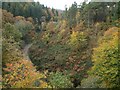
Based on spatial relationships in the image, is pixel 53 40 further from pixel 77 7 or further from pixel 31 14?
pixel 31 14

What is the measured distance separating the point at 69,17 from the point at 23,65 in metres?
19.6

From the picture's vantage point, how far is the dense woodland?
11353mm

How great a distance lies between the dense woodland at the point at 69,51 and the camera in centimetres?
1135

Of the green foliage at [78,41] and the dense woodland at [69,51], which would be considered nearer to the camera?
the dense woodland at [69,51]

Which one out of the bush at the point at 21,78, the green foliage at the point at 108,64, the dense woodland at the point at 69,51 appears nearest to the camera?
the bush at the point at 21,78

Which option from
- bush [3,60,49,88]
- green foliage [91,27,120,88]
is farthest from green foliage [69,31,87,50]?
bush [3,60,49,88]

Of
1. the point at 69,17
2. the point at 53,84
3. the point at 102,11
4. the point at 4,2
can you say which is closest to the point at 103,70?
the point at 53,84

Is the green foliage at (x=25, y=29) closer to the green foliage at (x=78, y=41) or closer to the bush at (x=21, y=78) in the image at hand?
the green foliage at (x=78, y=41)

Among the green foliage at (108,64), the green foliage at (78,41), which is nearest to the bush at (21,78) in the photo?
the green foliage at (108,64)

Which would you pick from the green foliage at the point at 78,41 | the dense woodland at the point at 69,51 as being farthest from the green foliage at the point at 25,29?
the green foliage at the point at 78,41

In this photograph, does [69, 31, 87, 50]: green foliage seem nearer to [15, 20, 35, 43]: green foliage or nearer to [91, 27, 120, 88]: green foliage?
[91, 27, 120, 88]: green foliage

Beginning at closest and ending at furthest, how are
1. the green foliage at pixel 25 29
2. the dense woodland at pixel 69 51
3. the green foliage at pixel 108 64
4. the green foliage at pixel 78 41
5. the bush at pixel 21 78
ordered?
1. the bush at pixel 21 78
2. the dense woodland at pixel 69 51
3. the green foliage at pixel 108 64
4. the green foliage at pixel 78 41
5. the green foliage at pixel 25 29

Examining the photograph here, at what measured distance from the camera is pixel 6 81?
966 centimetres

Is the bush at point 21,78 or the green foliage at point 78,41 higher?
the bush at point 21,78
